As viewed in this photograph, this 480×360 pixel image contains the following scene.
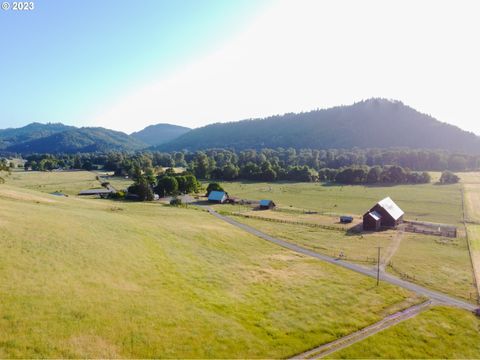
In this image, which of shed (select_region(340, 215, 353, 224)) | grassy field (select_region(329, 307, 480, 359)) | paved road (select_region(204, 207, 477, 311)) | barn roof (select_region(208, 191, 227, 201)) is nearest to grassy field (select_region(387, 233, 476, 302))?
paved road (select_region(204, 207, 477, 311))

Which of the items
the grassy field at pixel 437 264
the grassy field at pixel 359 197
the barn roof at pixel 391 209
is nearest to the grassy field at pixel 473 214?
the grassy field at pixel 437 264

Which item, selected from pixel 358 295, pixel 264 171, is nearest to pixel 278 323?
pixel 358 295

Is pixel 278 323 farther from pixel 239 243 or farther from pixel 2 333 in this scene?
pixel 239 243

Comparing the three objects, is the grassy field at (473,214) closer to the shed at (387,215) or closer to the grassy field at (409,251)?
the grassy field at (409,251)

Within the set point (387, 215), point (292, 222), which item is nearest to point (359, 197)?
point (387, 215)

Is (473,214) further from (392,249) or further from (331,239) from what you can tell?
(331,239)

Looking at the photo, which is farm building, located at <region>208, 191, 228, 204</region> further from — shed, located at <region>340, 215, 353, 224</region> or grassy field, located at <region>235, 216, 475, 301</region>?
shed, located at <region>340, 215, 353, 224</region>
